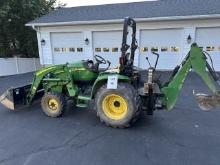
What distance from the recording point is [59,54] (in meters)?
14.7

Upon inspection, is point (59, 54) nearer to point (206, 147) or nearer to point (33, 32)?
point (33, 32)

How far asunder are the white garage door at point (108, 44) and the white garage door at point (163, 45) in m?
1.39

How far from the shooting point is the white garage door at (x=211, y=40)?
1153 centimetres

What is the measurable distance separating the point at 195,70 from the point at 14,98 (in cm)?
435

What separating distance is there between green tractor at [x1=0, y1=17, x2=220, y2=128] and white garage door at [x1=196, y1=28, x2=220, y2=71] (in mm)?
7568

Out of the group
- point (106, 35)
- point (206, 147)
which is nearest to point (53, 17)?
point (106, 35)

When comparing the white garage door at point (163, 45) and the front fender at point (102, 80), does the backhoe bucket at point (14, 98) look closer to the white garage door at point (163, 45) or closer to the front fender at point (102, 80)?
the front fender at point (102, 80)

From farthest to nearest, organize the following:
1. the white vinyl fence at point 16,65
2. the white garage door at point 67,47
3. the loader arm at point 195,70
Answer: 1. the white garage door at point 67,47
2. the white vinyl fence at point 16,65
3. the loader arm at point 195,70

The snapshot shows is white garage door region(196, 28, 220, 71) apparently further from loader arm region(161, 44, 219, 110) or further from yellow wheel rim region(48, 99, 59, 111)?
yellow wheel rim region(48, 99, 59, 111)

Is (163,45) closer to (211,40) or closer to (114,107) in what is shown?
(211,40)

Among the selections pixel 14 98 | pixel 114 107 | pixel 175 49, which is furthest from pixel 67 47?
pixel 114 107

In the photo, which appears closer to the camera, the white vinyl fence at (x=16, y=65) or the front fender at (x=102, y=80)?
the front fender at (x=102, y=80)

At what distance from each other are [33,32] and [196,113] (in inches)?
539

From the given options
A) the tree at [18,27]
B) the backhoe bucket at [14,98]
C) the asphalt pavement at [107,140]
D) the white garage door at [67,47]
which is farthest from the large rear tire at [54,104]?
the tree at [18,27]
